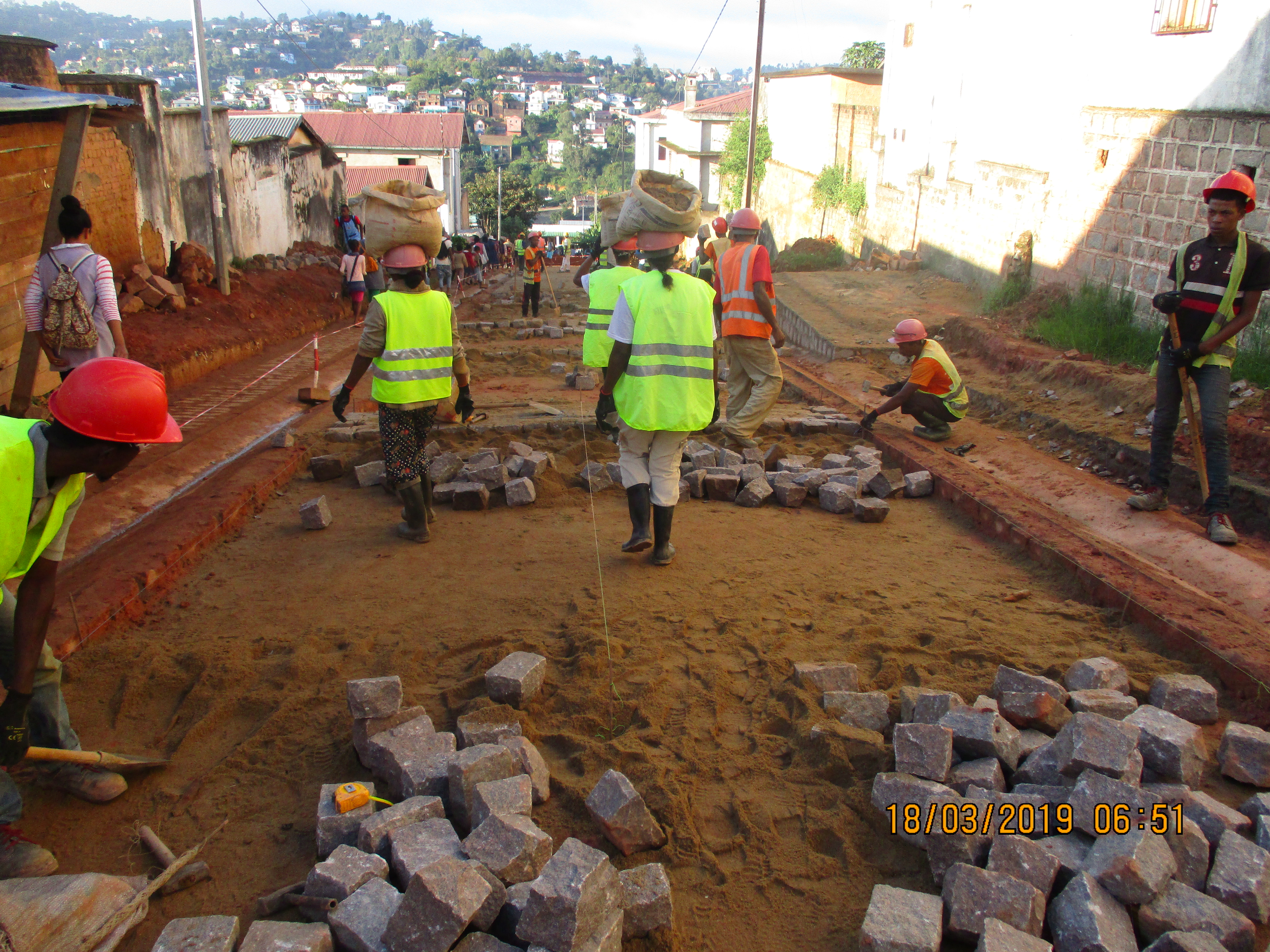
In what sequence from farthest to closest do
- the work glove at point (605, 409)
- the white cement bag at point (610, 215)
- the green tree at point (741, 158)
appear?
the green tree at point (741, 158)
the white cement bag at point (610, 215)
the work glove at point (605, 409)

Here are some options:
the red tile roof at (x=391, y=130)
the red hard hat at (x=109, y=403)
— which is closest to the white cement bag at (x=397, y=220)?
the red hard hat at (x=109, y=403)

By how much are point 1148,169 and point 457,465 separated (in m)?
8.22

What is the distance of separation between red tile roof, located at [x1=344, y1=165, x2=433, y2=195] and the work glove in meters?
36.8

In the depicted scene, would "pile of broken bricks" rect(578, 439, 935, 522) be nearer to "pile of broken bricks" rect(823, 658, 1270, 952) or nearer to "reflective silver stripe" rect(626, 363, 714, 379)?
"reflective silver stripe" rect(626, 363, 714, 379)

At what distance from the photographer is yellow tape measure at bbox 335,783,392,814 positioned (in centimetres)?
287

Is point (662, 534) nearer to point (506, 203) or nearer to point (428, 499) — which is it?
point (428, 499)

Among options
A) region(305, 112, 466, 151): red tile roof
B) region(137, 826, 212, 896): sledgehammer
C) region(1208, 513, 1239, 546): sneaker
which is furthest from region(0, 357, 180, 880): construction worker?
region(305, 112, 466, 151): red tile roof

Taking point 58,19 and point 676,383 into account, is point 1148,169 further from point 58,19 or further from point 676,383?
point 58,19

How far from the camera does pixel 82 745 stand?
3.36 m

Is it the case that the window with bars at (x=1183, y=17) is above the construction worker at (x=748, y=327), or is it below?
above

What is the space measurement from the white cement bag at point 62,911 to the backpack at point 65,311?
4134 mm

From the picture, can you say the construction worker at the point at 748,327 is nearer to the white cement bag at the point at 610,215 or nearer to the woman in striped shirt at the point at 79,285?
the white cement bag at the point at 610,215

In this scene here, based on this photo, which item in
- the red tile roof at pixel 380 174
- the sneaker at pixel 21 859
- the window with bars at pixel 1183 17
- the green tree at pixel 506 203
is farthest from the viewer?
the green tree at pixel 506 203

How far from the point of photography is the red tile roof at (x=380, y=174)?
4084 cm
